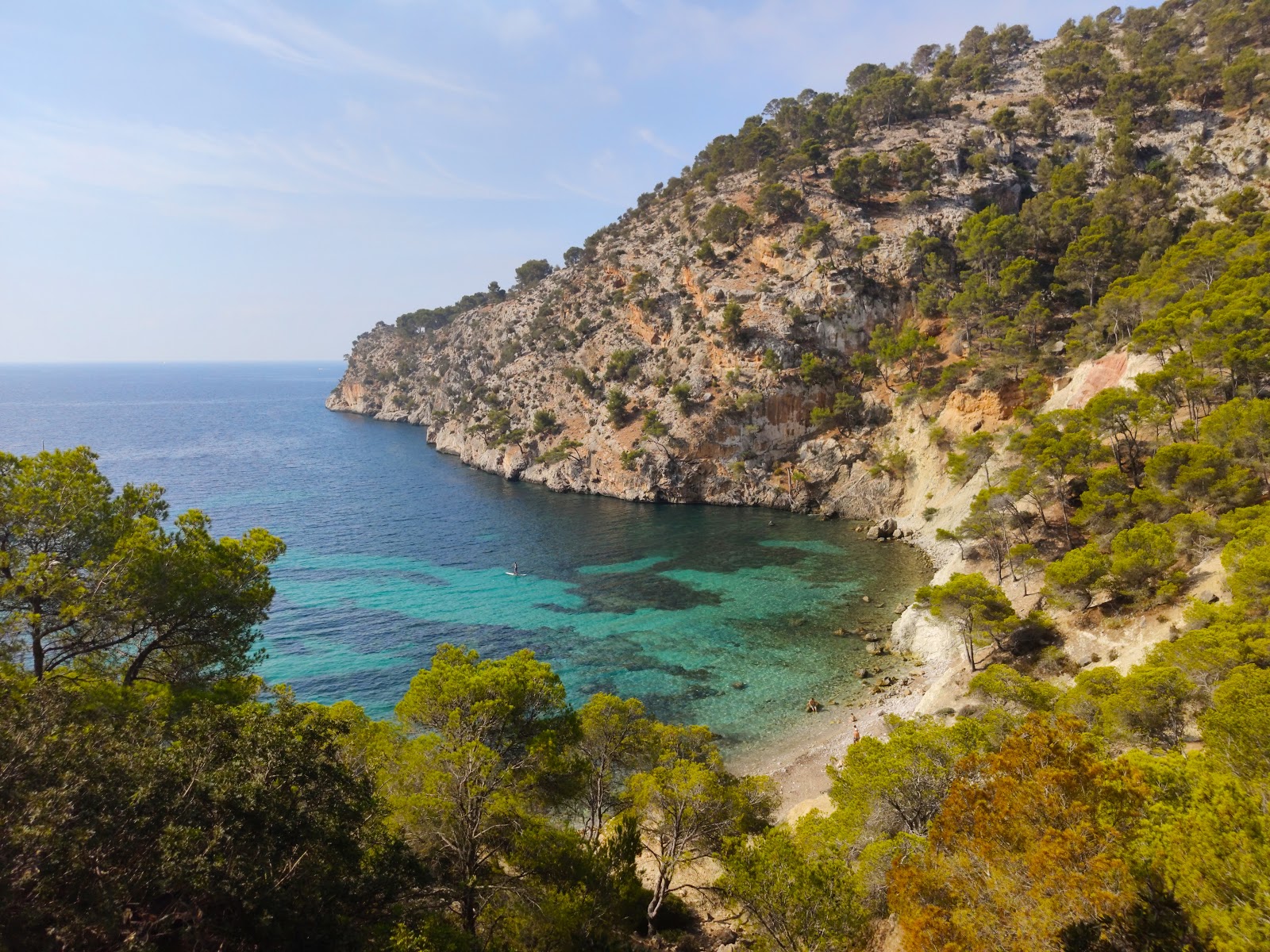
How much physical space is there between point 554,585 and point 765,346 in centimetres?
3982

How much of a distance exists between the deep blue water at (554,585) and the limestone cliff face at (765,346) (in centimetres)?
579

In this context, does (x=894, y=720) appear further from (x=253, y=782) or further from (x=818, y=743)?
(x=253, y=782)

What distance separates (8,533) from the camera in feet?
42.9

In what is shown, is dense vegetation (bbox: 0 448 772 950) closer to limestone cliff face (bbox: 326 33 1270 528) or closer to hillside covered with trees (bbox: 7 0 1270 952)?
hillside covered with trees (bbox: 7 0 1270 952)

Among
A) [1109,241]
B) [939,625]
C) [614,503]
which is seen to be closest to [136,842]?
[939,625]

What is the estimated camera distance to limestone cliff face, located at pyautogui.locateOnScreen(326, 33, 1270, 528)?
6216 centimetres

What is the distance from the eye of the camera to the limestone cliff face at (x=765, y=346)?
204 ft

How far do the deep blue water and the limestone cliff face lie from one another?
5.79m

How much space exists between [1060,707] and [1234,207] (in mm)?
60361

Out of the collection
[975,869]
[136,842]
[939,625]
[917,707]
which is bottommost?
[917,707]

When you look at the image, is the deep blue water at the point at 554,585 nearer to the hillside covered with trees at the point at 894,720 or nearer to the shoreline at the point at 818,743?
the shoreline at the point at 818,743

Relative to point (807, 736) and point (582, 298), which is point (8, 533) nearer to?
point (807, 736)

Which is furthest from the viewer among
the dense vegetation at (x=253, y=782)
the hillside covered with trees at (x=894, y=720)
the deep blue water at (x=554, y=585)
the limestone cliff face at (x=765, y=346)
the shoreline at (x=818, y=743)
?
the limestone cliff face at (x=765, y=346)

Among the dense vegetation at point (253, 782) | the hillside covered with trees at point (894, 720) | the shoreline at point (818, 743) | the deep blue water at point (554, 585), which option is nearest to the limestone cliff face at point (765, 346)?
the hillside covered with trees at point (894, 720)
